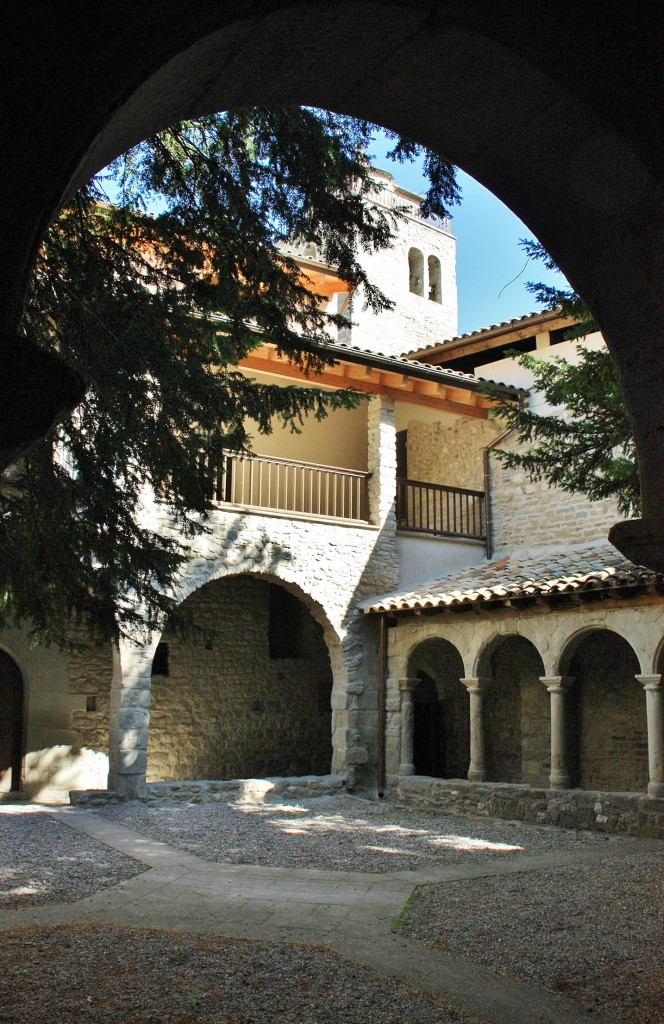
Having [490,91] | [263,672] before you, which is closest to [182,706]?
[263,672]

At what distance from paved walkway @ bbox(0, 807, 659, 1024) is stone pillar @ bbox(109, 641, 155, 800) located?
2.82 metres

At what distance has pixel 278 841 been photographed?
26.8 ft

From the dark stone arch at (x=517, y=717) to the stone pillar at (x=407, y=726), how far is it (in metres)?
1.22

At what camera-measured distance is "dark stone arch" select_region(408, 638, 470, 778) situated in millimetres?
13797

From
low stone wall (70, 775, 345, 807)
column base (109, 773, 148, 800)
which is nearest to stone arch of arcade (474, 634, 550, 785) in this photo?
low stone wall (70, 775, 345, 807)

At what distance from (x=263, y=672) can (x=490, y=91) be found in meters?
12.3

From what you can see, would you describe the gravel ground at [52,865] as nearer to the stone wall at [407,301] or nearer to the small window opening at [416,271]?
the stone wall at [407,301]

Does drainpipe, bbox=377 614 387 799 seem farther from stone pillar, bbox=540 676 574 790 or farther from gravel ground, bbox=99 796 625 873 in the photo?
A: stone pillar, bbox=540 676 574 790

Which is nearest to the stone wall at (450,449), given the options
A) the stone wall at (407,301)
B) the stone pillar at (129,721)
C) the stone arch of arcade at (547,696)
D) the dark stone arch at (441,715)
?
the dark stone arch at (441,715)

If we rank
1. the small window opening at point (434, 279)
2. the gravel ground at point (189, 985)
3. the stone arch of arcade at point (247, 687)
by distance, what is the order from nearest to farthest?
the gravel ground at point (189, 985), the stone arch of arcade at point (247, 687), the small window opening at point (434, 279)

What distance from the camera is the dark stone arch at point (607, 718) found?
11.3 metres

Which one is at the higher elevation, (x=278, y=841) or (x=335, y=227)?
(x=335, y=227)

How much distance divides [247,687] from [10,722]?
3.59m

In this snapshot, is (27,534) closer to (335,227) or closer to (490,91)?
(335,227)
